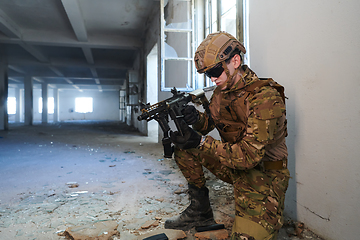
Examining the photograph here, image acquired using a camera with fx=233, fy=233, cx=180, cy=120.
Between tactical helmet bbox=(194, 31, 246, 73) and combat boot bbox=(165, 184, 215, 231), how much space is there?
681 millimetres

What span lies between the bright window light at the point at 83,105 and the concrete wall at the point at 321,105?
20239mm

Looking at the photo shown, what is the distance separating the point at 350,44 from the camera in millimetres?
958

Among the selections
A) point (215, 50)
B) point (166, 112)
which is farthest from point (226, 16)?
point (166, 112)

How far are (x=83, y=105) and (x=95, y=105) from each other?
1.18m

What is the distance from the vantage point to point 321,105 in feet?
3.61

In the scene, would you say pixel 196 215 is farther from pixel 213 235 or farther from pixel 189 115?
pixel 189 115

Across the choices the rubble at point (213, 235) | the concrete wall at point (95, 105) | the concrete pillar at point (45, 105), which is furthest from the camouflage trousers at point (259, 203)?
the concrete wall at point (95, 105)

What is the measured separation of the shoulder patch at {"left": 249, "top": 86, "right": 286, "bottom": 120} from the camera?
3.02 feet

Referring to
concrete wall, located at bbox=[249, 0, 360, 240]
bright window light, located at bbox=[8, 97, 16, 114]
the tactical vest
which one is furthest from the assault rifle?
bright window light, located at bbox=[8, 97, 16, 114]

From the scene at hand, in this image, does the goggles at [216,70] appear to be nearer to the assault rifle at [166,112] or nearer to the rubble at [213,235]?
the assault rifle at [166,112]

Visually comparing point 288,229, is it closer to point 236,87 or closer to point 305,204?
point 305,204

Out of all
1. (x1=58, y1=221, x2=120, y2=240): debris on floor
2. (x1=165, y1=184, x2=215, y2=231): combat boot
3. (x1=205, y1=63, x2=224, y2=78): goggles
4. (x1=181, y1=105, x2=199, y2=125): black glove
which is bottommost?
(x1=58, y1=221, x2=120, y2=240): debris on floor

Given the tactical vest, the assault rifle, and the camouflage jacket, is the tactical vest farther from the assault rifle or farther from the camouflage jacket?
the assault rifle

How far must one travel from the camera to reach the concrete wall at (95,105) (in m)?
19.3
